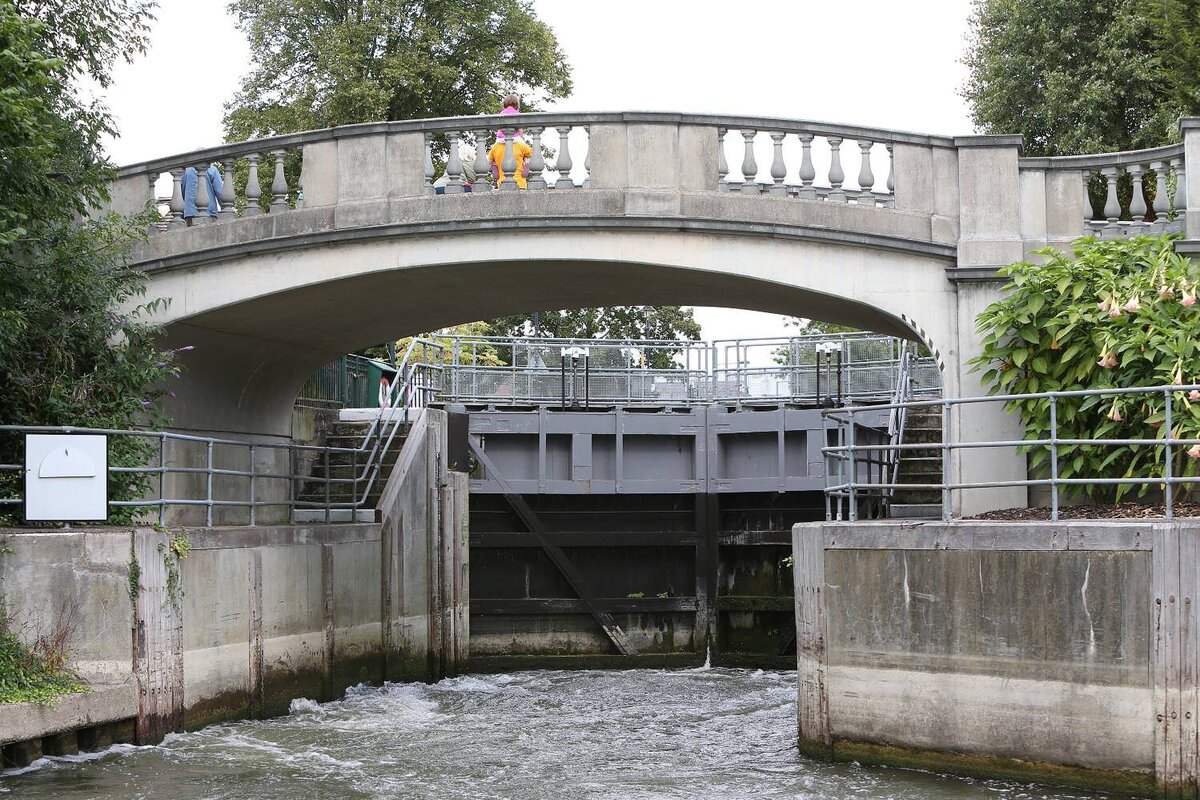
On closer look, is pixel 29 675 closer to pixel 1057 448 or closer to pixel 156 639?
pixel 156 639

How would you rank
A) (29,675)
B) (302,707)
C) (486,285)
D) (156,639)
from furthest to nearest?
(486,285), (302,707), (156,639), (29,675)

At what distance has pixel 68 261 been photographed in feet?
Result: 50.3

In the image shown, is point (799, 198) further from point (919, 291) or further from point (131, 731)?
point (131, 731)

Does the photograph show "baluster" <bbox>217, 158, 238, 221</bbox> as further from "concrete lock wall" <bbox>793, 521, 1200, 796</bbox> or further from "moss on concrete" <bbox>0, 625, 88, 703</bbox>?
"concrete lock wall" <bbox>793, 521, 1200, 796</bbox>

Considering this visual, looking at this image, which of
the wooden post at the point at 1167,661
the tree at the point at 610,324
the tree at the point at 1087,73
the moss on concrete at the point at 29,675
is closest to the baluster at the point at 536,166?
the moss on concrete at the point at 29,675

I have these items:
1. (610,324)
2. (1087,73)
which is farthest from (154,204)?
(610,324)

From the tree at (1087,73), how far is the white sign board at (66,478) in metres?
19.0

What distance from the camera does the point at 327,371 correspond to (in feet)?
79.0

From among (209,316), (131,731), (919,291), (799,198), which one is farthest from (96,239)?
(919,291)

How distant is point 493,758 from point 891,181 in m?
6.95

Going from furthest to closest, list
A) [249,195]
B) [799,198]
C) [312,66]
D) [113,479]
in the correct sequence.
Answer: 1. [312,66]
2. [249,195]
3. [799,198]
4. [113,479]

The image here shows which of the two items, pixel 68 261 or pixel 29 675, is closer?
pixel 29 675

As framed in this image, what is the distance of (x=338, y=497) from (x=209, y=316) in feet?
15.1

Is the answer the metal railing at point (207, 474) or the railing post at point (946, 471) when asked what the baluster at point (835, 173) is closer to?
the railing post at point (946, 471)
